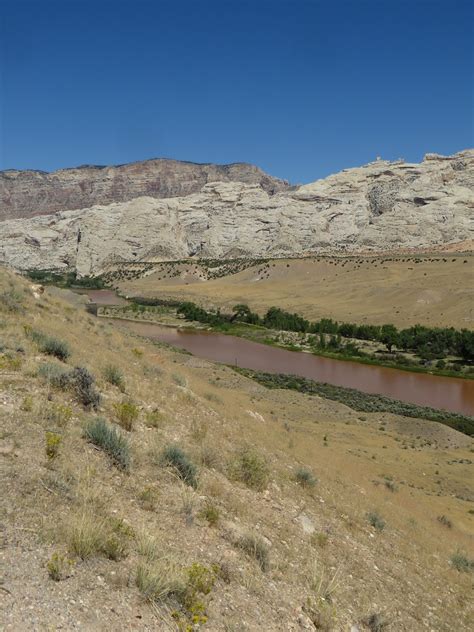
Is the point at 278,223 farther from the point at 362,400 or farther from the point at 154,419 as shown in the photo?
the point at 154,419

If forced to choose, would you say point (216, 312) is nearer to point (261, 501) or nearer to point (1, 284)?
point (1, 284)

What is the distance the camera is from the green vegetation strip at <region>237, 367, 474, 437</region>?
31544mm

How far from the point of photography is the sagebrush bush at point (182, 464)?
6977mm

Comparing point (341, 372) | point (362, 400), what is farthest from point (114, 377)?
point (341, 372)

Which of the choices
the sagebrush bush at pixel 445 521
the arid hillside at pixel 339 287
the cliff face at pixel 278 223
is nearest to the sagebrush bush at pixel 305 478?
the sagebrush bush at pixel 445 521

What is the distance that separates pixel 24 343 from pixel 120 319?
68.2 meters

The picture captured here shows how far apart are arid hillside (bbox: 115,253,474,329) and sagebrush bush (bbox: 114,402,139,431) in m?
62.3

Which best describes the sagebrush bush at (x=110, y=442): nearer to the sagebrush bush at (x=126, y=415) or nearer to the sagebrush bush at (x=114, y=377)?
the sagebrush bush at (x=126, y=415)

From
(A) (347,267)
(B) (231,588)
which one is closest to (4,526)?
(B) (231,588)

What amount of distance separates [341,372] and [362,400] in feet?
38.8

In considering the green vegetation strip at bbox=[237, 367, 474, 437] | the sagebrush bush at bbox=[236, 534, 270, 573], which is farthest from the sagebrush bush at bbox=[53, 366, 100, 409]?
the green vegetation strip at bbox=[237, 367, 474, 437]

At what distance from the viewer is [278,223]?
15262 cm

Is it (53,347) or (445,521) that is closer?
(53,347)

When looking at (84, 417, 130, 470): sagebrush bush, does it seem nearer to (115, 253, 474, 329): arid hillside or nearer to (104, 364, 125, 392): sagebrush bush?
(104, 364, 125, 392): sagebrush bush
